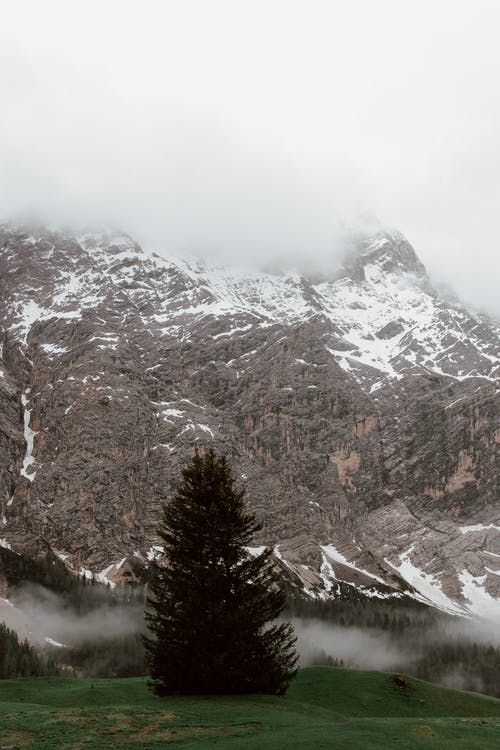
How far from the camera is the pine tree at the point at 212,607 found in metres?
30.9

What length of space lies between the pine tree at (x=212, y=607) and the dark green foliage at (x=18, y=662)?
3040 inches

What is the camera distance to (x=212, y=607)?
31203mm

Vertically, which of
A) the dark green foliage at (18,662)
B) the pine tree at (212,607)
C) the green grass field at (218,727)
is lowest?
the dark green foliage at (18,662)

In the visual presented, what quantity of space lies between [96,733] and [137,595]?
15528 centimetres

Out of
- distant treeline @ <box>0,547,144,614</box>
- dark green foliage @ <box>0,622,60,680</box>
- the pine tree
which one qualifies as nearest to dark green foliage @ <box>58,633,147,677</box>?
distant treeline @ <box>0,547,144,614</box>

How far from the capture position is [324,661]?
131125 mm

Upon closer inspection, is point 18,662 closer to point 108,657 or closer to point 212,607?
point 108,657

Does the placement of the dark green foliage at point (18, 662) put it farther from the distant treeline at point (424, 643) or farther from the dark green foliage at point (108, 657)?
the distant treeline at point (424, 643)

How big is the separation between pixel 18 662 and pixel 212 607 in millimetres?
83257

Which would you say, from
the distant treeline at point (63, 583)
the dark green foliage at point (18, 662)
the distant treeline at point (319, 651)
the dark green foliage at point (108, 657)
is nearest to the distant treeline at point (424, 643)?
the distant treeline at point (319, 651)

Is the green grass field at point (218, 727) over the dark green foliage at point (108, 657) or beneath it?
over

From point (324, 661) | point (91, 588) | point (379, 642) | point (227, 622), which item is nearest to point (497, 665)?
point (379, 642)


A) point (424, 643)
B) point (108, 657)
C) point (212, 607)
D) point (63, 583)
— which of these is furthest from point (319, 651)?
point (212, 607)

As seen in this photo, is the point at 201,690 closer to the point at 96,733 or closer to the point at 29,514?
the point at 96,733
